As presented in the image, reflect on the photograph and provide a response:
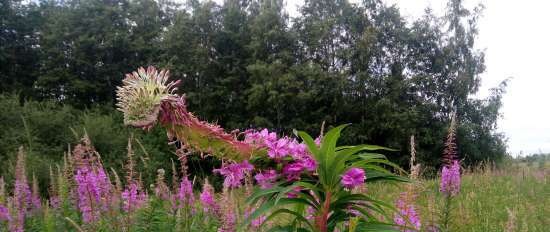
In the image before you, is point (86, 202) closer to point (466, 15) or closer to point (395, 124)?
point (395, 124)

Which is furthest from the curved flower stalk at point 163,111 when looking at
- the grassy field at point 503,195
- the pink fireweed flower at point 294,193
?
the grassy field at point 503,195

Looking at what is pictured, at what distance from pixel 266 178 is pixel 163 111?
478 millimetres

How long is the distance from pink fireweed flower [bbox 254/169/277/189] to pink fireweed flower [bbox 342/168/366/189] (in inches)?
10.3

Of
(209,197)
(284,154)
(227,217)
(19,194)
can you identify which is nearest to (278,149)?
(284,154)

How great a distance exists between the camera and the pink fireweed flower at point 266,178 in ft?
5.78

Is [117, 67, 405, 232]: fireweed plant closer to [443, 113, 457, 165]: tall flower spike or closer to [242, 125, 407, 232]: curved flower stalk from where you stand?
[242, 125, 407, 232]: curved flower stalk

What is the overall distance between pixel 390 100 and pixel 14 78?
2529 centimetres

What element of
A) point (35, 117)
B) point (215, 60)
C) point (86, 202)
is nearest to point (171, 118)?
point (86, 202)

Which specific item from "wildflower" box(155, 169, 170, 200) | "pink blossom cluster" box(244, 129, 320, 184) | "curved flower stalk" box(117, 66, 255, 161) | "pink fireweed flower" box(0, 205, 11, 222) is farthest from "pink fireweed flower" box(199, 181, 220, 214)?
"curved flower stalk" box(117, 66, 255, 161)

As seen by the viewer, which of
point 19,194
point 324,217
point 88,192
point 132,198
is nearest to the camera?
point 324,217

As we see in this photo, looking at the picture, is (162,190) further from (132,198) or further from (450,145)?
(450,145)

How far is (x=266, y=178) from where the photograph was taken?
1781 mm

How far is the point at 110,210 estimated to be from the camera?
3416mm

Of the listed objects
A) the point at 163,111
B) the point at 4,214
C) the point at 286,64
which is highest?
the point at 286,64
